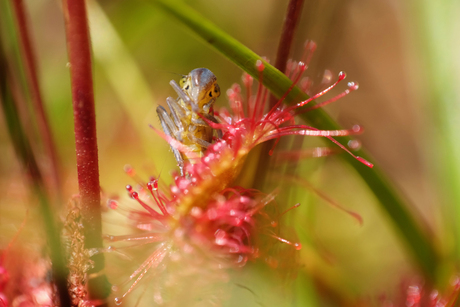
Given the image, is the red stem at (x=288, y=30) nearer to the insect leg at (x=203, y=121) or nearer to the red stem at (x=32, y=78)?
the insect leg at (x=203, y=121)

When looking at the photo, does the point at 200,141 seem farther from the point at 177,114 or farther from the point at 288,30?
the point at 288,30

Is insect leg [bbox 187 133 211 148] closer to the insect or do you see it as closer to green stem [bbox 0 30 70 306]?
the insect

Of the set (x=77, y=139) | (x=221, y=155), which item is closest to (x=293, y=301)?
(x=221, y=155)

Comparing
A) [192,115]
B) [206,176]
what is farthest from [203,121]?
[206,176]

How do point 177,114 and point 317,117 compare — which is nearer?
point 317,117

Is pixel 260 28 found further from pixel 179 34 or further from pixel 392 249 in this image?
pixel 392 249

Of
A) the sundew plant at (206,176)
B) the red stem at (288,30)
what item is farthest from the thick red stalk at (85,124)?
the red stem at (288,30)

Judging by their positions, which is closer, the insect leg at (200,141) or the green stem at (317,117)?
the green stem at (317,117)

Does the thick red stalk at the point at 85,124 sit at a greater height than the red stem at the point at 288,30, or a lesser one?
lesser

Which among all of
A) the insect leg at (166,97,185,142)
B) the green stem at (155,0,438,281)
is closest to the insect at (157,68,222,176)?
the insect leg at (166,97,185,142)
